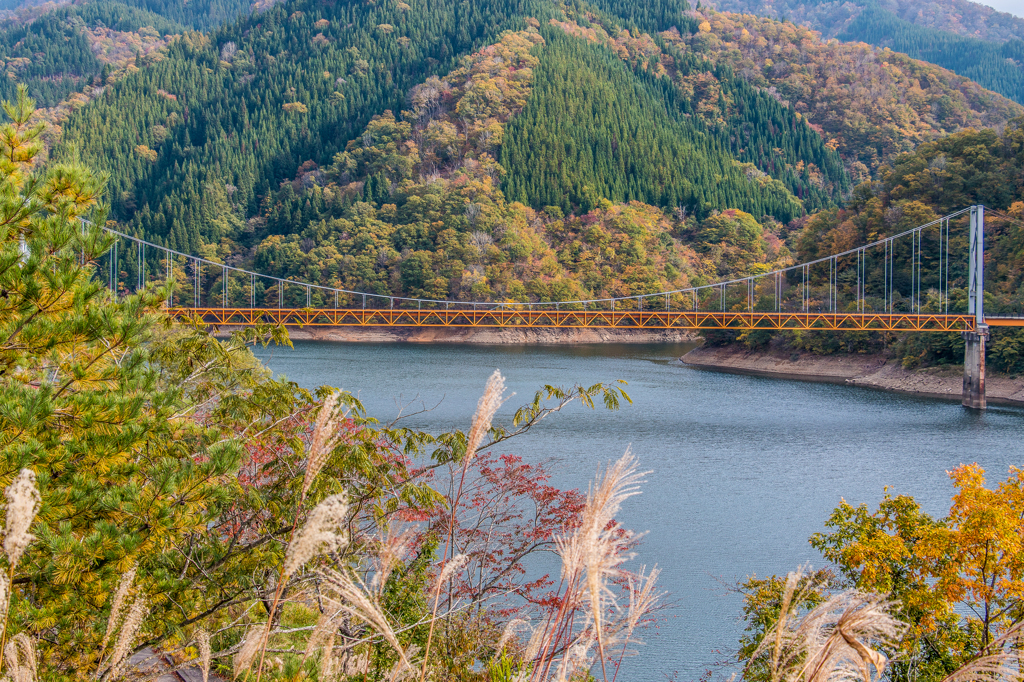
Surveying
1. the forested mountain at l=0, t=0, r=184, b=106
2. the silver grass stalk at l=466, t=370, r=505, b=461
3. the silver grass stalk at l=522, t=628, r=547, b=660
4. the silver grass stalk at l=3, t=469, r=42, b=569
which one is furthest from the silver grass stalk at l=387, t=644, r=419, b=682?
the forested mountain at l=0, t=0, r=184, b=106

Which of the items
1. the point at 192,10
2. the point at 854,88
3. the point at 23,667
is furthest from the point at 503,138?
the point at 192,10

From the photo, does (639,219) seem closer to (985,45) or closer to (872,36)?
(985,45)

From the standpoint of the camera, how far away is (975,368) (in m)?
27.3

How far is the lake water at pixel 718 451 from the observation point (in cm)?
1041

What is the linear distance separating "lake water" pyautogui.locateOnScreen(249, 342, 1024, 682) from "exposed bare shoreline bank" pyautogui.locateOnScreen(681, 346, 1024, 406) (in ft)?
5.49

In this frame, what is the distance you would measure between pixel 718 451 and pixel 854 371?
1823cm

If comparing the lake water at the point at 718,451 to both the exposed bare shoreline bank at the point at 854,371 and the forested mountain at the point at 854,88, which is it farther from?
the forested mountain at the point at 854,88

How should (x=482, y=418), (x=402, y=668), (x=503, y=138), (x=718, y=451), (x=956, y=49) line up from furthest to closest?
(x=956, y=49), (x=503, y=138), (x=718, y=451), (x=402, y=668), (x=482, y=418)

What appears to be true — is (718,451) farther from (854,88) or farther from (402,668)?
(854,88)

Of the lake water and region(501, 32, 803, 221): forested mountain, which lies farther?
region(501, 32, 803, 221): forested mountain

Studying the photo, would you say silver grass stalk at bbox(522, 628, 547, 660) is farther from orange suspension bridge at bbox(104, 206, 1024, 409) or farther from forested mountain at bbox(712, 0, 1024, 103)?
forested mountain at bbox(712, 0, 1024, 103)

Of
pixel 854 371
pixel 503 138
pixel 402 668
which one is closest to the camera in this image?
pixel 402 668

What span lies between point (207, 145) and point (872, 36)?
513 ft

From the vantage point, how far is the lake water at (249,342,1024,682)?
410 inches
